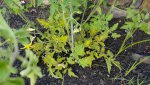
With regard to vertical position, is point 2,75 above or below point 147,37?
above

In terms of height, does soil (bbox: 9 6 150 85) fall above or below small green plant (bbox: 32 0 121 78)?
below

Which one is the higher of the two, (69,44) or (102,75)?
(69,44)

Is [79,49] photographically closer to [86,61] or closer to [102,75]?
[86,61]

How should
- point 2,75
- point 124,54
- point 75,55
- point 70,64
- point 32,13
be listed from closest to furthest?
point 2,75, point 75,55, point 70,64, point 124,54, point 32,13

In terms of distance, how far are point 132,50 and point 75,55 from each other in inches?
15.4

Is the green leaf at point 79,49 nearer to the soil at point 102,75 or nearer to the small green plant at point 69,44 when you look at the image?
the small green plant at point 69,44

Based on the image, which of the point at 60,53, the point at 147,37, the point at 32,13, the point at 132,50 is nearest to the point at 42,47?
the point at 60,53

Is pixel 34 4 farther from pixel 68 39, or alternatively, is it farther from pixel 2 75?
pixel 2 75

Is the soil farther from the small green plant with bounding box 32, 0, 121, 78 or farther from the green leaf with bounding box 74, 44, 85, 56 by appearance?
the green leaf with bounding box 74, 44, 85, 56

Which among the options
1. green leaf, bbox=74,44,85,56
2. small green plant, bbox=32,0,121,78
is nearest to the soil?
small green plant, bbox=32,0,121,78

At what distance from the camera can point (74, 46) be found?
4.97ft

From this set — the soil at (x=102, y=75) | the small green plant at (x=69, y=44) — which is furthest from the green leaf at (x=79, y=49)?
the soil at (x=102, y=75)

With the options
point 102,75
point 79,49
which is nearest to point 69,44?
point 79,49

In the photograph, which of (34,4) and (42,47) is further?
(34,4)
